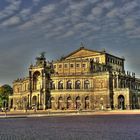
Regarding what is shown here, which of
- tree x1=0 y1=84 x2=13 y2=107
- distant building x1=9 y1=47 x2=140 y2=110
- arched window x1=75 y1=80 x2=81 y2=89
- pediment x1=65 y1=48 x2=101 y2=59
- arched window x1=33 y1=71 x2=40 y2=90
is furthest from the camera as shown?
tree x1=0 y1=84 x2=13 y2=107

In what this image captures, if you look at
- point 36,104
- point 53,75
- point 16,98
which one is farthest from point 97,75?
point 16,98

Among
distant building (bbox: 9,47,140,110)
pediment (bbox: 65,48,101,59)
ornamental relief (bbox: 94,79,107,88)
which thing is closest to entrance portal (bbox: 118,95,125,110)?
distant building (bbox: 9,47,140,110)

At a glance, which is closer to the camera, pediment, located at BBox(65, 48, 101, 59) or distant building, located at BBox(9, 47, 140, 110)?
distant building, located at BBox(9, 47, 140, 110)

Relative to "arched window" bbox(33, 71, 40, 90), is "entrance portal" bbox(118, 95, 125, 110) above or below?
A: below

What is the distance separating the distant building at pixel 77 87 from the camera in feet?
398

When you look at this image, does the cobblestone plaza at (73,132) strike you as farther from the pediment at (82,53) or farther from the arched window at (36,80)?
the pediment at (82,53)

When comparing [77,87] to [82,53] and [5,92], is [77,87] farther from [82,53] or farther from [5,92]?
[5,92]

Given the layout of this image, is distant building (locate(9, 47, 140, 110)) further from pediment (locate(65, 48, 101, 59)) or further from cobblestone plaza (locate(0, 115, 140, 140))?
cobblestone plaza (locate(0, 115, 140, 140))

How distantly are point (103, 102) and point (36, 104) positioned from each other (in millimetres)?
24184

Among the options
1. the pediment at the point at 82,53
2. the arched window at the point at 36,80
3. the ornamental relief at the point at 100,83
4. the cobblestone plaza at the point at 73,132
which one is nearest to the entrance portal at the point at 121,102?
the ornamental relief at the point at 100,83

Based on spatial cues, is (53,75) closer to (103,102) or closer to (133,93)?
(103,102)

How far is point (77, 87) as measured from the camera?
411 ft

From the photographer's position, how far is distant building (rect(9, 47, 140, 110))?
121312mm

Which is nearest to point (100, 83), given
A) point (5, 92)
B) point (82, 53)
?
point (82, 53)
